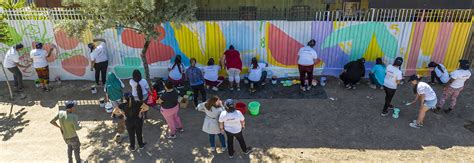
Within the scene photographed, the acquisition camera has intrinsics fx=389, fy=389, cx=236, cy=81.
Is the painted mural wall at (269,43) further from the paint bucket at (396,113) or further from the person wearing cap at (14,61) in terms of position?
the paint bucket at (396,113)

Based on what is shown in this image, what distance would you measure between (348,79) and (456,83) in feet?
8.80

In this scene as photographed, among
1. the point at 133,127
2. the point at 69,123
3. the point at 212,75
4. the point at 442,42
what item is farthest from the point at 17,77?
the point at 442,42

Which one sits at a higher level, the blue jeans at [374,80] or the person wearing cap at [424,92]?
the person wearing cap at [424,92]

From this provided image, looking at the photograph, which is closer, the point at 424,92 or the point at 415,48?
the point at 424,92

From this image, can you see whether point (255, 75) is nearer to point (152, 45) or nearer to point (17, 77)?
point (152, 45)

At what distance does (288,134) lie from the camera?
29.0ft

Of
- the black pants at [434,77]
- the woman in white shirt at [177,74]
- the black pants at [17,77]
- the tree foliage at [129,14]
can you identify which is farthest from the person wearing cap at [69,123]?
the black pants at [434,77]

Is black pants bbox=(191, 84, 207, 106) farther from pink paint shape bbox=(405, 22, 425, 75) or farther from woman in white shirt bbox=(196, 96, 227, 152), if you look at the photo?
pink paint shape bbox=(405, 22, 425, 75)

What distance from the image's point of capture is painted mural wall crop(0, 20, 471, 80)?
1100 centimetres

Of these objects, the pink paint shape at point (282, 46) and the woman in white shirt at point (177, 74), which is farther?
the pink paint shape at point (282, 46)

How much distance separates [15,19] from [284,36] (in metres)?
7.69

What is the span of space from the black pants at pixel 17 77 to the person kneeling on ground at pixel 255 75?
6514mm

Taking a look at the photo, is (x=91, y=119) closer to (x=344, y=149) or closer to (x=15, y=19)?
(x=15, y=19)

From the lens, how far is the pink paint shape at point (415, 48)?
10884 millimetres
